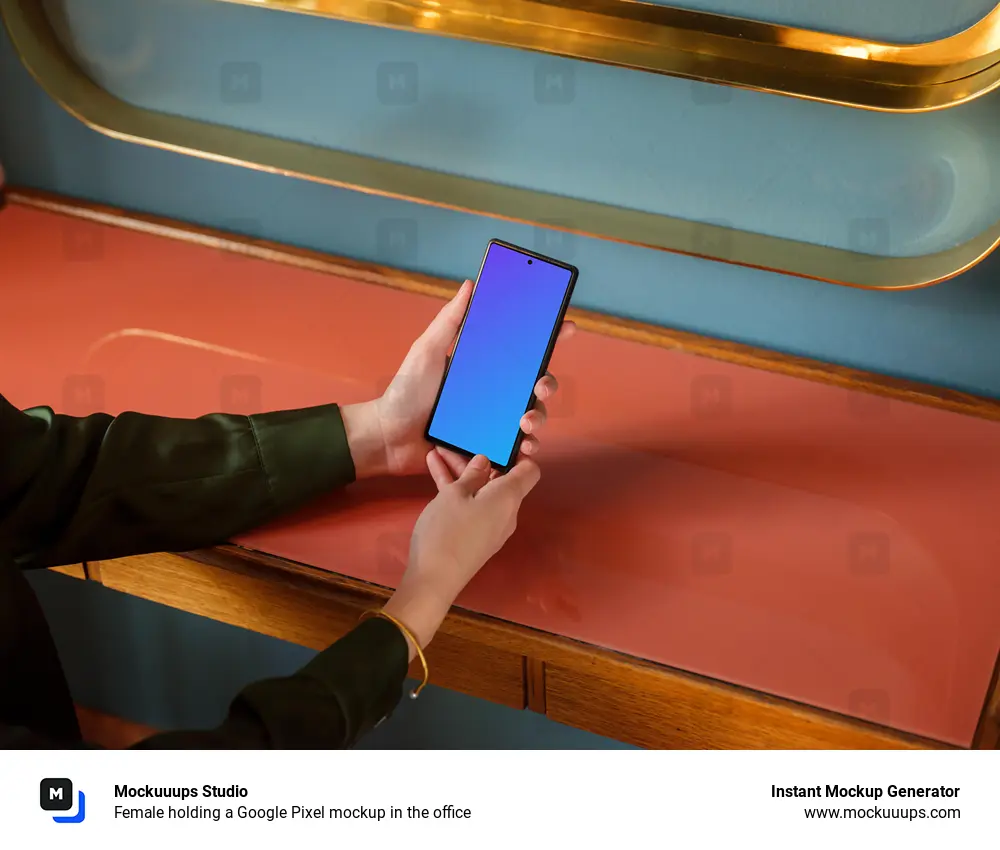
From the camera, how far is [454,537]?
857 mm

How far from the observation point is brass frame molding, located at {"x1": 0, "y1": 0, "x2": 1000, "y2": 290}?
103cm

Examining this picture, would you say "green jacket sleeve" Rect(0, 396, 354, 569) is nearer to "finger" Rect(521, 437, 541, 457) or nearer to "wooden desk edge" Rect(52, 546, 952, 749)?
"wooden desk edge" Rect(52, 546, 952, 749)

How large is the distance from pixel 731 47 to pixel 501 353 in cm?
33

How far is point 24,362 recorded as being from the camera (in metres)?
1.11

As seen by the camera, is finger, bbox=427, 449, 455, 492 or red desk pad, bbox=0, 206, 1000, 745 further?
finger, bbox=427, 449, 455, 492

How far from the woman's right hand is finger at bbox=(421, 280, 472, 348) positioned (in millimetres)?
107

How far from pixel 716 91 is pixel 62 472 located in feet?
2.11

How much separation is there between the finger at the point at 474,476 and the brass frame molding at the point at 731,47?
36cm
